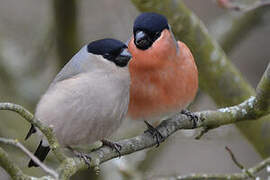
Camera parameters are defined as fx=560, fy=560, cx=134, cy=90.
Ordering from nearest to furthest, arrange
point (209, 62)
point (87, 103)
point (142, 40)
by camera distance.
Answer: point (87, 103) → point (142, 40) → point (209, 62)

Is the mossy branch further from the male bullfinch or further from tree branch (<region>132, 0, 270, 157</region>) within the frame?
tree branch (<region>132, 0, 270, 157</region>)

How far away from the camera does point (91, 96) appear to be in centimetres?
331

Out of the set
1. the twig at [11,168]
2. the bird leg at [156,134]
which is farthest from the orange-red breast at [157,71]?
the twig at [11,168]

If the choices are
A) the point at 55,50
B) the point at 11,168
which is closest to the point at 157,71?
the point at 11,168

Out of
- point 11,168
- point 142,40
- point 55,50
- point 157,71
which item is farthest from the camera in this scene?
point 55,50

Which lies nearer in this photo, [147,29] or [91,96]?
[91,96]

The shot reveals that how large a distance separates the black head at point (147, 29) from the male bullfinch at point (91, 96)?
0.89ft

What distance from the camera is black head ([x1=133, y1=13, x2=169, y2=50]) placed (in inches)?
143

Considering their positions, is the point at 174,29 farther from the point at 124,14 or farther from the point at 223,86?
the point at 124,14

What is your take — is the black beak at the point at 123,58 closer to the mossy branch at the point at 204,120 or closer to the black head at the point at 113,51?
the black head at the point at 113,51

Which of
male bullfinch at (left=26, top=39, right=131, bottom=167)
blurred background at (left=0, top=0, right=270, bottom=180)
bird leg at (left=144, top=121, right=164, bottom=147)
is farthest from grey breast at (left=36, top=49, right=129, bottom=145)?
blurred background at (left=0, top=0, right=270, bottom=180)

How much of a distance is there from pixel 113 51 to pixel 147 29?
1.29ft

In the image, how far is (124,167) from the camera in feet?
16.9

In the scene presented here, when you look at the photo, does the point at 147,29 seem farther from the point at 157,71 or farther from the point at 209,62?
the point at 209,62
